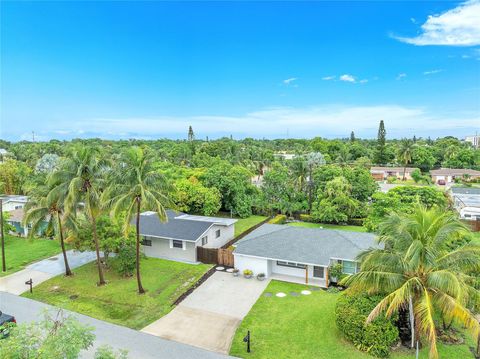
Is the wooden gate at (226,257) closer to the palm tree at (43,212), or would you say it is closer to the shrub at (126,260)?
the shrub at (126,260)

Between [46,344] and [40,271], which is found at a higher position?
[46,344]

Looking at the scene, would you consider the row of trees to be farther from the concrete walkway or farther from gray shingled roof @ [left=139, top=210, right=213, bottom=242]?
gray shingled roof @ [left=139, top=210, right=213, bottom=242]

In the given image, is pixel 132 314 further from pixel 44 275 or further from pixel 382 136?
pixel 382 136

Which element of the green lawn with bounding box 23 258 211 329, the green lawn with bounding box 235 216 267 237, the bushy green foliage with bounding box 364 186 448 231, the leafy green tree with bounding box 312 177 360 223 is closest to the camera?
the green lawn with bounding box 23 258 211 329

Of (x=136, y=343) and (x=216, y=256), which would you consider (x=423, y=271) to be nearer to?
(x=136, y=343)

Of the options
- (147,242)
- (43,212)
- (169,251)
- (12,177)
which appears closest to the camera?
(43,212)

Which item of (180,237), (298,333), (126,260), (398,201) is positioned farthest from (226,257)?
(398,201)

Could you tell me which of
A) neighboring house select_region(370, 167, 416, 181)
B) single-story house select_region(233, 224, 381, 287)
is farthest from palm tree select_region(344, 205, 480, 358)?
neighboring house select_region(370, 167, 416, 181)
